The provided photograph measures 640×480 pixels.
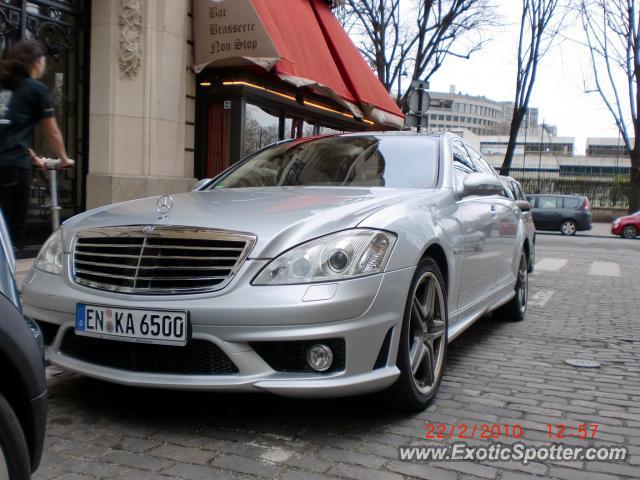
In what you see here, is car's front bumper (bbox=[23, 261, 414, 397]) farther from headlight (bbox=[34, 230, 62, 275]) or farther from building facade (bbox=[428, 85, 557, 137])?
building facade (bbox=[428, 85, 557, 137])

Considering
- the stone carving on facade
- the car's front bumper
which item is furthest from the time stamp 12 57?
the stone carving on facade

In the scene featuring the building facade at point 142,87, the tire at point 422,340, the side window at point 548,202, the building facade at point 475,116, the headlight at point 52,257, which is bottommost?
the tire at point 422,340

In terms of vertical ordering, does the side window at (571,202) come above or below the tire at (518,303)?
above

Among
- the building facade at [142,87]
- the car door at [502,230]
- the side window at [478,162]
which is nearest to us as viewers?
the car door at [502,230]

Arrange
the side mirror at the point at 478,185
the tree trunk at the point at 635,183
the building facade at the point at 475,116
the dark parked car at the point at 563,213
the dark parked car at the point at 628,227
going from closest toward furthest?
1. the side mirror at the point at 478,185
2. the dark parked car at the point at 628,227
3. the dark parked car at the point at 563,213
4. the tree trunk at the point at 635,183
5. the building facade at the point at 475,116

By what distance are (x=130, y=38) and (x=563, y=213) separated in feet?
68.2

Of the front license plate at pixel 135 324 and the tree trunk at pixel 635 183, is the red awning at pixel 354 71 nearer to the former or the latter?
the front license plate at pixel 135 324

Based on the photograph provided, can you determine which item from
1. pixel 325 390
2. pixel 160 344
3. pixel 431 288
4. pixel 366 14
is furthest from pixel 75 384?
pixel 366 14

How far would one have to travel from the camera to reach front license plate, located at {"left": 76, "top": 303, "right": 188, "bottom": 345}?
2768 millimetres

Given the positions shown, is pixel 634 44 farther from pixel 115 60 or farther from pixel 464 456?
pixel 464 456

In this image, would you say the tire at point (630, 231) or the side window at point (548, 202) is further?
the side window at point (548, 202)

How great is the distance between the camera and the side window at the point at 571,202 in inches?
1001

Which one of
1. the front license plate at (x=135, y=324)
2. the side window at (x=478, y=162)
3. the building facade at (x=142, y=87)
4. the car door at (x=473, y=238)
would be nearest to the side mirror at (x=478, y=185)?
the car door at (x=473, y=238)

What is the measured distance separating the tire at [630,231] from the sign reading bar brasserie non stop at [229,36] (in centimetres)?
2005
